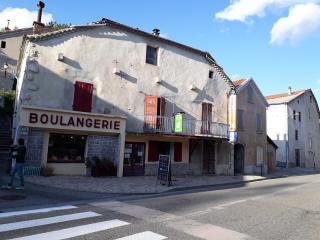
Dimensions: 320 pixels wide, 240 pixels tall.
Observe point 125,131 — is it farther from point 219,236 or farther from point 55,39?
point 219,236

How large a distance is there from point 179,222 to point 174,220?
208 millimetres

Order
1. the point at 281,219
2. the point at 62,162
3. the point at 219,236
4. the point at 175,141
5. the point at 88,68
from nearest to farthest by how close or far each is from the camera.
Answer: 1. the point at 219,236
2. the point at 281,219
3. the point at 62,162
4. the point at 88,68
5. the point at 175,141

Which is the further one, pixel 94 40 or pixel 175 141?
pixel 175 141

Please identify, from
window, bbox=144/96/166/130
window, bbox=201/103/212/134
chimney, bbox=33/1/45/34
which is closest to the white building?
window, bbox=201/103/212/134

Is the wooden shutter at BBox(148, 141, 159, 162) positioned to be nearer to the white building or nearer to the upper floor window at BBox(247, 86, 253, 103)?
the upper floor window at BBox(247, 86, 253, 103)

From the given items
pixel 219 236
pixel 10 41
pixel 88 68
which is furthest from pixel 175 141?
pixel 10 41

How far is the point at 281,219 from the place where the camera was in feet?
27.2

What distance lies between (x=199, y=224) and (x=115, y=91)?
11767 millimetres

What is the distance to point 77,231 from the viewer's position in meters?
6.40

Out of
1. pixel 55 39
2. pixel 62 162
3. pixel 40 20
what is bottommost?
pixel 62 162

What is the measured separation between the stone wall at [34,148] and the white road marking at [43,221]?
26.2 feet

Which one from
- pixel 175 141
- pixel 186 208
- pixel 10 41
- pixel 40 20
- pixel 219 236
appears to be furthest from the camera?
pixel 10 41

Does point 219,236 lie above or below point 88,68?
below

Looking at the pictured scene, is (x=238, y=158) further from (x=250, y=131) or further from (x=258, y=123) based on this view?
(x=258, y=123)
